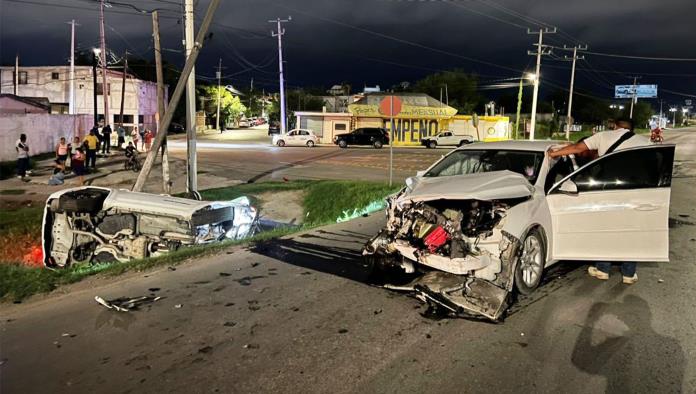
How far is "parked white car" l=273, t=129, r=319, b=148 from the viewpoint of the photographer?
143 ft

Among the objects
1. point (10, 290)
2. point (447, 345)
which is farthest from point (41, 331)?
point (447, 345)

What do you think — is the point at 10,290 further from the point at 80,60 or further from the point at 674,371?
the point at 80,60

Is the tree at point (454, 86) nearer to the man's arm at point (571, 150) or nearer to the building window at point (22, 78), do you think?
the building window at point (22, 78)

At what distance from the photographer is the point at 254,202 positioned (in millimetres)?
15367

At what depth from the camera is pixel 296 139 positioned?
1750 inches

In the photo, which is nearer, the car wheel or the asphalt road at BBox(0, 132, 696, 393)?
the asphalt road at BBox(0, 132, 696, 393)

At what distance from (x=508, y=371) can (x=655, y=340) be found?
5.06 ft

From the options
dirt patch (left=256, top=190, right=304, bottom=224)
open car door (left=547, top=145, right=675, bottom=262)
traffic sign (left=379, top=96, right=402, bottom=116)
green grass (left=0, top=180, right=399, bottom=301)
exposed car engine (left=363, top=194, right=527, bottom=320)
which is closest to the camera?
exposed car engine (left=363, top=194, right=527, bottom=320)

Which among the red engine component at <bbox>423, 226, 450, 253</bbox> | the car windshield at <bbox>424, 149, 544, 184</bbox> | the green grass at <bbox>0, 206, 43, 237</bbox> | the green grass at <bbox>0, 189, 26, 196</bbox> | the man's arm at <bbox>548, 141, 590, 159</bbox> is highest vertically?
the man's arm at <bbox>548, 141, 590, 159</bbox>

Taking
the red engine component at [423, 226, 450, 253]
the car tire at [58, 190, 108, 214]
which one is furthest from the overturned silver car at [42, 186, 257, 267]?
the red engine component at [423, 226, 450, 253]

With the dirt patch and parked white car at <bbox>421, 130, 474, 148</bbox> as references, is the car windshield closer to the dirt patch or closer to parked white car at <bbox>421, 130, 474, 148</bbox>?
the dirt patch

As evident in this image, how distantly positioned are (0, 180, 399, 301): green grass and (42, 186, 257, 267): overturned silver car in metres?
0.33

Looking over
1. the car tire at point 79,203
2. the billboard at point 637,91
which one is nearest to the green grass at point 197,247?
the car tire at point 79,203

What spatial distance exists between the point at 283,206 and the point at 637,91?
403 ft
